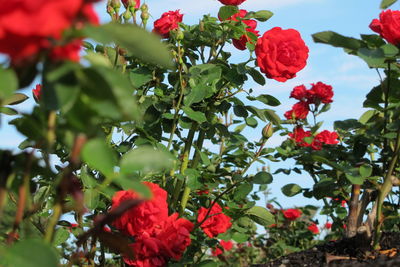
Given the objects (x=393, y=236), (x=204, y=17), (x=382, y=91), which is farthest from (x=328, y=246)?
(x=204, y=17)

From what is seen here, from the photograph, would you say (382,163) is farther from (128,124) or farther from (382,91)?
(128,124)

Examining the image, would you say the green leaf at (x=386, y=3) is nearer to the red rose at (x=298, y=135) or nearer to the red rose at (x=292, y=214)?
the red rose at (x=298, y=135)

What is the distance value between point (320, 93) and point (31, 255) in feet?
8.18

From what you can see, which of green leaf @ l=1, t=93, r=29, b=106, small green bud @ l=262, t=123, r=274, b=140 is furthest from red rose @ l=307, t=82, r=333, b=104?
green leaf @ l=1, t=93, r=29, b=106

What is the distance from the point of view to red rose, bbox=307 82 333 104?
9.96 feet

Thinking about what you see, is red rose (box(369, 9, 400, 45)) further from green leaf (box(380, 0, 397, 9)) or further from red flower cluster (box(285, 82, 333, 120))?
red flower cluster (box(285, 82, 333, 120))

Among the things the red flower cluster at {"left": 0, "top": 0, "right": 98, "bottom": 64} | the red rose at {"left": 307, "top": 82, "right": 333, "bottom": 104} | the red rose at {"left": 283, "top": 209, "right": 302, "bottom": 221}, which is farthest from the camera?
the red rose at {"left": 283, "top": 209, "right": 302, "bottom": 221}

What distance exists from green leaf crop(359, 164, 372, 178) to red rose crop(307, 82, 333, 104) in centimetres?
131

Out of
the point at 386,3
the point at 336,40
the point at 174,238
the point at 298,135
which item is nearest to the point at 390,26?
the point at 386,3

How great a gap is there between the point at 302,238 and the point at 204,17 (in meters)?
2.13

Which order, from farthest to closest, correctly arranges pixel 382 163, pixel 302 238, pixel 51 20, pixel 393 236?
pixel 302 238, pixel 393 236, pixel 382 163, pixel 51 20

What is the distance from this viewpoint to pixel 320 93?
3.04m

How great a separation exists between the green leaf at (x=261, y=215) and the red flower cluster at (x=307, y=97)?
0.97m

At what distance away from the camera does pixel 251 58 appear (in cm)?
216
